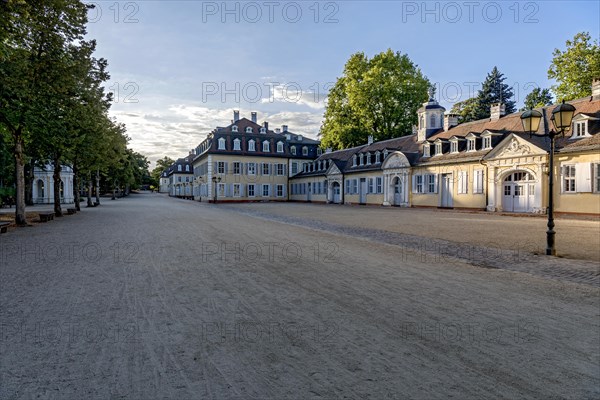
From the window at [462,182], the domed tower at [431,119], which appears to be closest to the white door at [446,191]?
the window at [462,182]

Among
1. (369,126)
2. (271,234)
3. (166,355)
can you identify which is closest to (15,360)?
(166,355)

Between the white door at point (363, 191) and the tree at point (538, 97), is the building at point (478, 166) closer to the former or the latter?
the white door at point (363, 191)

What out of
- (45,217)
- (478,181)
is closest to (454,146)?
(478,181)

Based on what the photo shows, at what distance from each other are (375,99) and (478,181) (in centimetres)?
1974

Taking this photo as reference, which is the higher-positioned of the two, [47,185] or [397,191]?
[47,185]

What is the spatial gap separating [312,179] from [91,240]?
136 feet

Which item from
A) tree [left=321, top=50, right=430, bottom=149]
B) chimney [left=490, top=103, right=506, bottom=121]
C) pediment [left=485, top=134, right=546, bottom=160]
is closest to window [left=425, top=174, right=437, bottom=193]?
pediment [left=485, top=134, right=546, bottom=160]

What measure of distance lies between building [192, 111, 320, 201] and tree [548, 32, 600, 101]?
33.6 m

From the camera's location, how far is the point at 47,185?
49719mm

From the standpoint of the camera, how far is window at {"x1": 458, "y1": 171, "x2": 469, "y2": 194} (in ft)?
96.7

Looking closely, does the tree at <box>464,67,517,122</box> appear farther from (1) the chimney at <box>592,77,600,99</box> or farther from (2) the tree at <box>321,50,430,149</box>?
(1) the chimney at <box>592,77,600,99</box>

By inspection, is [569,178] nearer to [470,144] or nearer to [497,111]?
[470,144]

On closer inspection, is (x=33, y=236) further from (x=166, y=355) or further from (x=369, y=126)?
(x=369, y=126)

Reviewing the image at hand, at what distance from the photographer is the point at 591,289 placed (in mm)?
6477
